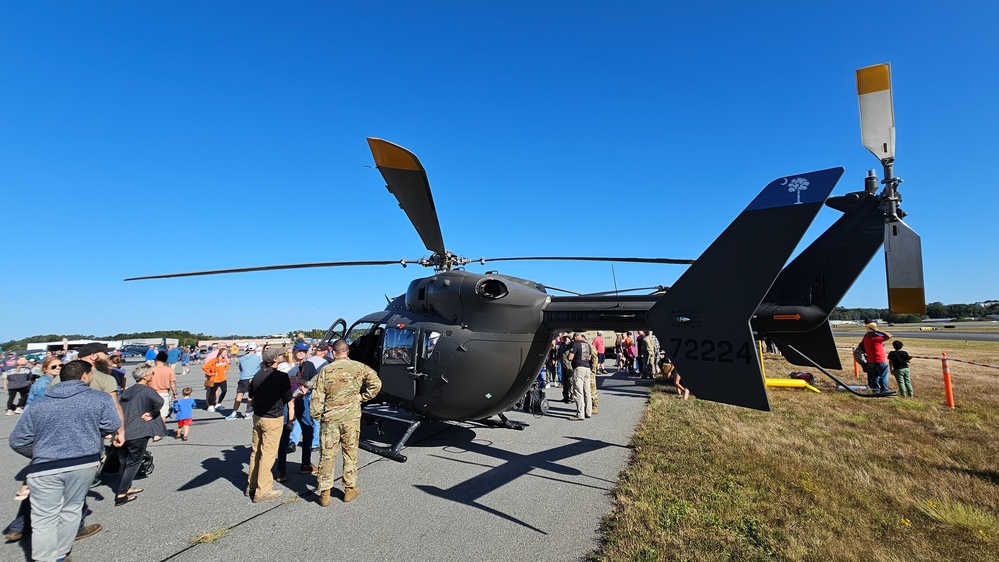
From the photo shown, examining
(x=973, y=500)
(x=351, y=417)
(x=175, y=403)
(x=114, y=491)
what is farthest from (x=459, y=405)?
(x=973, y=500)

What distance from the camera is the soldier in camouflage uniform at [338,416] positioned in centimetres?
495

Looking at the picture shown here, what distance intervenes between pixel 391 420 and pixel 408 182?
4009 millimetres

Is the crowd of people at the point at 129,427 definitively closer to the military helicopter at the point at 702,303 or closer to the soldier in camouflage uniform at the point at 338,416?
the soldier in camouflage uniform at the point at 338,416

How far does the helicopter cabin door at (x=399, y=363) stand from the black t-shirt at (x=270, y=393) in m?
2.03

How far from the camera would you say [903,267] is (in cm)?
412

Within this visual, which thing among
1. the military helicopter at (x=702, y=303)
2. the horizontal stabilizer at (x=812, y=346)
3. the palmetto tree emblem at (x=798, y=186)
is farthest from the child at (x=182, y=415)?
the palmetto tree emblem at (x=798, y=186)

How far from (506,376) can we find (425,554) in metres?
3.06

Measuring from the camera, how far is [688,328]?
4.24 metres

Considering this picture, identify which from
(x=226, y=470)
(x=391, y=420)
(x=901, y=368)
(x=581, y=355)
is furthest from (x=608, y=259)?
(x=901, y=368)

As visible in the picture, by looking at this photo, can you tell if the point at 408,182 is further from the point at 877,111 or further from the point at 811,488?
the point at 811,488

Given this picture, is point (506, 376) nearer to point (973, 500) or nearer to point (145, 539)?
point (145, 539)

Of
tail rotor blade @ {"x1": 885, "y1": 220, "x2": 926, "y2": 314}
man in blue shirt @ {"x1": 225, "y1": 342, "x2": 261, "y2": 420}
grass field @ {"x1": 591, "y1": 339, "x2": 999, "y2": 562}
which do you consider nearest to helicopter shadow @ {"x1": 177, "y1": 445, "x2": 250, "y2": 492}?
man in blue shirt @ {"x1": 225, "y1": 342, "x2": 261, "y2": 420}

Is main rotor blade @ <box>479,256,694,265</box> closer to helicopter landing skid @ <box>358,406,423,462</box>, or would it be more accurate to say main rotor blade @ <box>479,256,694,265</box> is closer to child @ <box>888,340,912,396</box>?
helicopter landing skid @ <box>358,406,423,462</box>

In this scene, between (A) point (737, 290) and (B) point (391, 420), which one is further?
(B) point (391, 420)
